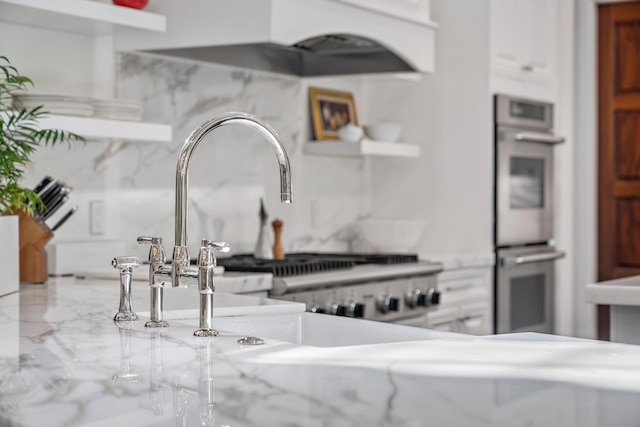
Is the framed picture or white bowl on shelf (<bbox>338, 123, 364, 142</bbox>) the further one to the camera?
the framed picture

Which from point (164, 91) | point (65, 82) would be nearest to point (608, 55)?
point (164, 91)

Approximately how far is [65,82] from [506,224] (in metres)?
2.14

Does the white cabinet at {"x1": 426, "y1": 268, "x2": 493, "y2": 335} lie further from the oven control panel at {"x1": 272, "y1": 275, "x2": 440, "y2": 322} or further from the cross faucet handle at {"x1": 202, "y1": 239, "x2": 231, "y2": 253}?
the cross faucet handle at {"x1": 202, "y1": 239, "x2": 231, "y2": 253}

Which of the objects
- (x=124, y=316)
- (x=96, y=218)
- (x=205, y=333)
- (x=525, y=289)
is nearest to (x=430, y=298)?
(x=525, y=289)

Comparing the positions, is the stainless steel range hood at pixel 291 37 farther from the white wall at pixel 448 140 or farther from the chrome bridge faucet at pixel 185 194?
the chrome bridge faucet at pixel 185 194

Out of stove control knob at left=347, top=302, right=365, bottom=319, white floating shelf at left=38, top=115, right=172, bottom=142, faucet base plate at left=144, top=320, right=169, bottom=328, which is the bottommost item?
stove control knob at left=347, top=302, right=365, bottom=319

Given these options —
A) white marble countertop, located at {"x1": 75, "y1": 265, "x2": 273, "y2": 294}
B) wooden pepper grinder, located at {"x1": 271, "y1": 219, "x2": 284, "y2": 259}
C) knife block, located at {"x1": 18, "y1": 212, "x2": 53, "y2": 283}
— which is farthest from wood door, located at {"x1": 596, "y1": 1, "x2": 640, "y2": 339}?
knife block, located at {"x1": 18, "y1": 212, "x2": 53, "y2": 283}

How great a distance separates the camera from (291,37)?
307 cm

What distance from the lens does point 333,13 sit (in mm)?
3266

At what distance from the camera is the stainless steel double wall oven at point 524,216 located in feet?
13.8

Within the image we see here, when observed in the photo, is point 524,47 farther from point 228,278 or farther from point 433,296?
point 228,278

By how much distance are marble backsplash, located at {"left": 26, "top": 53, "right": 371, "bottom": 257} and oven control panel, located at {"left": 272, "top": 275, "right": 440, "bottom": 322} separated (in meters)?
0.65

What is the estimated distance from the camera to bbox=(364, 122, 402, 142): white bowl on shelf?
411 centimetres

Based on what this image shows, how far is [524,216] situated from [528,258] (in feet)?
0.78
